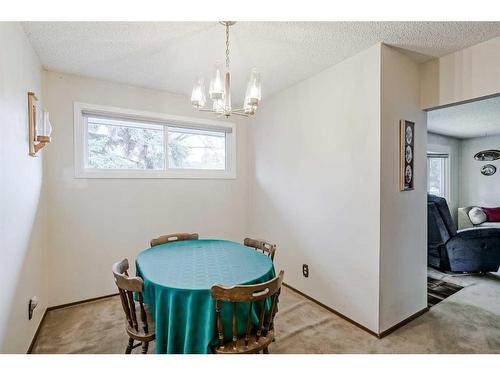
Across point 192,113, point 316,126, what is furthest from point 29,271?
point 316,126

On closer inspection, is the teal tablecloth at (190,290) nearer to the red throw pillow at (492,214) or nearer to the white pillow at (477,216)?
the white pillow at (477,216)

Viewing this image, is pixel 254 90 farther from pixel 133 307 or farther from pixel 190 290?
pixel 133 307

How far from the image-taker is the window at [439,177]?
19.3 feet

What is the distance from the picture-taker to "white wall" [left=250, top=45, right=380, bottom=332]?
210 cm

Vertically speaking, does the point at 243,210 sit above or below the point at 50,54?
below

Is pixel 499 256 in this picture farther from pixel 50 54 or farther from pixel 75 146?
pixel 50 54

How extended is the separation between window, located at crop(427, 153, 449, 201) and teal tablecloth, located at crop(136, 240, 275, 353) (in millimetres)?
5721

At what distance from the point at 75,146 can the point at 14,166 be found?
110cm

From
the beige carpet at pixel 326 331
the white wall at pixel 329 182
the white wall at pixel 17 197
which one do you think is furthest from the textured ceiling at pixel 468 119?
the white wall at pixel 17 197

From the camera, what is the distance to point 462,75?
2.09 metres

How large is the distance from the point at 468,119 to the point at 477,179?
245 centimetres

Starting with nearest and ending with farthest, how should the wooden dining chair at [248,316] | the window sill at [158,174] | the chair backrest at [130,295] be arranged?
the wooden dining chair at [248,316] < the chair backrest at [130,295] < the window sill at [158,174]

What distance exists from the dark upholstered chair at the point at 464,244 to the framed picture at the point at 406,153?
5.06 feet

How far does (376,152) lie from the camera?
6.68ft
